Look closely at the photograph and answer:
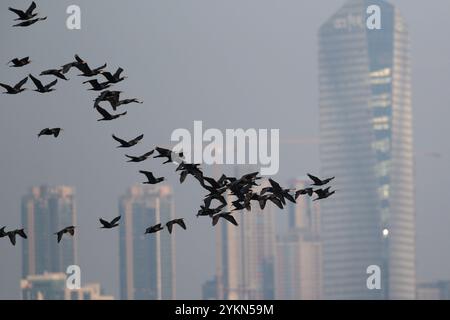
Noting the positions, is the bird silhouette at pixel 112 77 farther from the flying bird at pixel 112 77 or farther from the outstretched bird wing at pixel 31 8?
the outstretched bird wing at pixel 31 8

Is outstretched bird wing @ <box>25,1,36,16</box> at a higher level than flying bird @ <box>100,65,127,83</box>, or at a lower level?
higher

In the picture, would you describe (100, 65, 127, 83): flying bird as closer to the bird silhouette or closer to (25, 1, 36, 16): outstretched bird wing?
the bird silhouette

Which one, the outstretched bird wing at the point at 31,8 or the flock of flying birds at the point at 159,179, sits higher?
the outstretched bird wing at the point at 31,8

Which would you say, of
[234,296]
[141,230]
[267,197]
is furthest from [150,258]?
[267,197]

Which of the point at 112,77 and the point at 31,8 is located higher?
the point at 31,8

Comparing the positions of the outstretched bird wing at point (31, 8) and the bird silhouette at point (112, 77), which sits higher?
the outstretched bird wing at point (31, 8)

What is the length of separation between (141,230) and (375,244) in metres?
25.4

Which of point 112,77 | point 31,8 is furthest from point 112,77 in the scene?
point 31,8

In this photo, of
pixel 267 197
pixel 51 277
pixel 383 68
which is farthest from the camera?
pixel 383 68

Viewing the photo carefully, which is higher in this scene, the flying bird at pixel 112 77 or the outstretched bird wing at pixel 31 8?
the outstretched bird wing at pixel 31 8

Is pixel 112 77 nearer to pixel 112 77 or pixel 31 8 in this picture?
pixel 112 77
